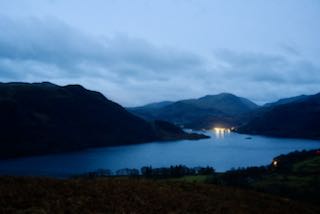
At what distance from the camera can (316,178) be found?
145250 millimetres

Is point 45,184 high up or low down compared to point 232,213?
up

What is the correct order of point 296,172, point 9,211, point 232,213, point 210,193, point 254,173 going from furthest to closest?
point 254,173 → point 296,172 → point 210,193 → point 232,213 → point 9,211

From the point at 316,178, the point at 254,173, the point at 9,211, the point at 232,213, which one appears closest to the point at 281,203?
the point at 232,213

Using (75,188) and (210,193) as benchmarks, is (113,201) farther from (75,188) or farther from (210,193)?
(210,193)

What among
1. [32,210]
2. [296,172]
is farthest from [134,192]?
[296,172]

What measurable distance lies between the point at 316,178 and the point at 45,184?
461 feet

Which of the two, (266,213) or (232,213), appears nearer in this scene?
(232,213)

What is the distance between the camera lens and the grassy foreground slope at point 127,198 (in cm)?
1936

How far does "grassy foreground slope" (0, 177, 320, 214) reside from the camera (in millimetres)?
19362

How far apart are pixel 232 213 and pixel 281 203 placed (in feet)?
24.6

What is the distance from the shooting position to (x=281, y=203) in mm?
28625

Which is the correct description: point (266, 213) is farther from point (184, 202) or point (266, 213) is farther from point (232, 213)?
point (184, 202)

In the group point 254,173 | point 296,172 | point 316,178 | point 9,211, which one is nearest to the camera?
point 9,211

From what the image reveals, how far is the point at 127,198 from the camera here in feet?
74.5
